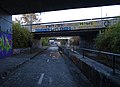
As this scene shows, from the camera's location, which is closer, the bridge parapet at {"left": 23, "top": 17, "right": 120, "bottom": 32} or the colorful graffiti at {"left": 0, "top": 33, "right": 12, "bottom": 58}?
the colorful graffiti at {"left": 0, "top": 33, "right": 12, "bottom": 58}

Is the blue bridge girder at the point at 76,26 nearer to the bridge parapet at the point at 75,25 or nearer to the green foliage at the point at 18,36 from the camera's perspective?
the bridge parapet at the point at 75,25

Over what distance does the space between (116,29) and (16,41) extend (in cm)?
2031

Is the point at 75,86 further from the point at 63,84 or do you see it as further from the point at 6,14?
the point at 6,14

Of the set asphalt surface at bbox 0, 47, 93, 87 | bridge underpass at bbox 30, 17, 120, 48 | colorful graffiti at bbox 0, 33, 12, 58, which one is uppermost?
bridge underpass at bbox 30, 17, 120, 48

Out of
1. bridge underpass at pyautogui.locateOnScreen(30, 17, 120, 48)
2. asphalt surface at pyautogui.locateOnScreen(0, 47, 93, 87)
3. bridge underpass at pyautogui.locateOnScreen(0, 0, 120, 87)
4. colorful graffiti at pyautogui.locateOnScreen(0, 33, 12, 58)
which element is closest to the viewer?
asphalt surface at pyautogui.locateOnScreen(0, 47, 93, 87)

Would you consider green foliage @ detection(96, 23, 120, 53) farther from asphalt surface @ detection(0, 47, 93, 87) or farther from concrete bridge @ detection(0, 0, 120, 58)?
asphalt surface @ detection(0, 47, 93, 87)

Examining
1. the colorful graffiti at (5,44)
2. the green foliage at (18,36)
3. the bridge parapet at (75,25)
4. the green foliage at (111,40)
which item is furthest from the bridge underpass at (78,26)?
the colorful graffiti at (5,44)

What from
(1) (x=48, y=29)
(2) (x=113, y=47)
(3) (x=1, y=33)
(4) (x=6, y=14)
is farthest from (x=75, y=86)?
(1) (x=48, y=29)

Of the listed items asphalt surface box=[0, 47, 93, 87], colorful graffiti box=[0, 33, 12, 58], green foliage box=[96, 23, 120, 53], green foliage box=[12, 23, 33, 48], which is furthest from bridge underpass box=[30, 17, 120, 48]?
asphalt surface box=[0, 47, 93, 87]

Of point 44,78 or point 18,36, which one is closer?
point 44,78

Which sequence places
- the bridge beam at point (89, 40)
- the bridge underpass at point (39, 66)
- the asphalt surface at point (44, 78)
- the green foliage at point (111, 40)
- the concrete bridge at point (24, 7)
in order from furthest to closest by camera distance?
the bridge beam at point (89, 40)
the green foliage at point (111, 40)
the concrete bridge at point (24, 7)
the bridge underpass at point (39, 66)
the asphalt surface at point (44, 78)

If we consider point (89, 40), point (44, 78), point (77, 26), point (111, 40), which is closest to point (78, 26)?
point (77, 26)

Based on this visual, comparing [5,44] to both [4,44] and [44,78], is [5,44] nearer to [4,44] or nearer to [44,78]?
[4,44]

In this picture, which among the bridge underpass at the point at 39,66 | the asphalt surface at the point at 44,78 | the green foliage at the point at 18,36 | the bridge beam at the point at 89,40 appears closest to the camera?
the asphalt surface at the point at 44,78
